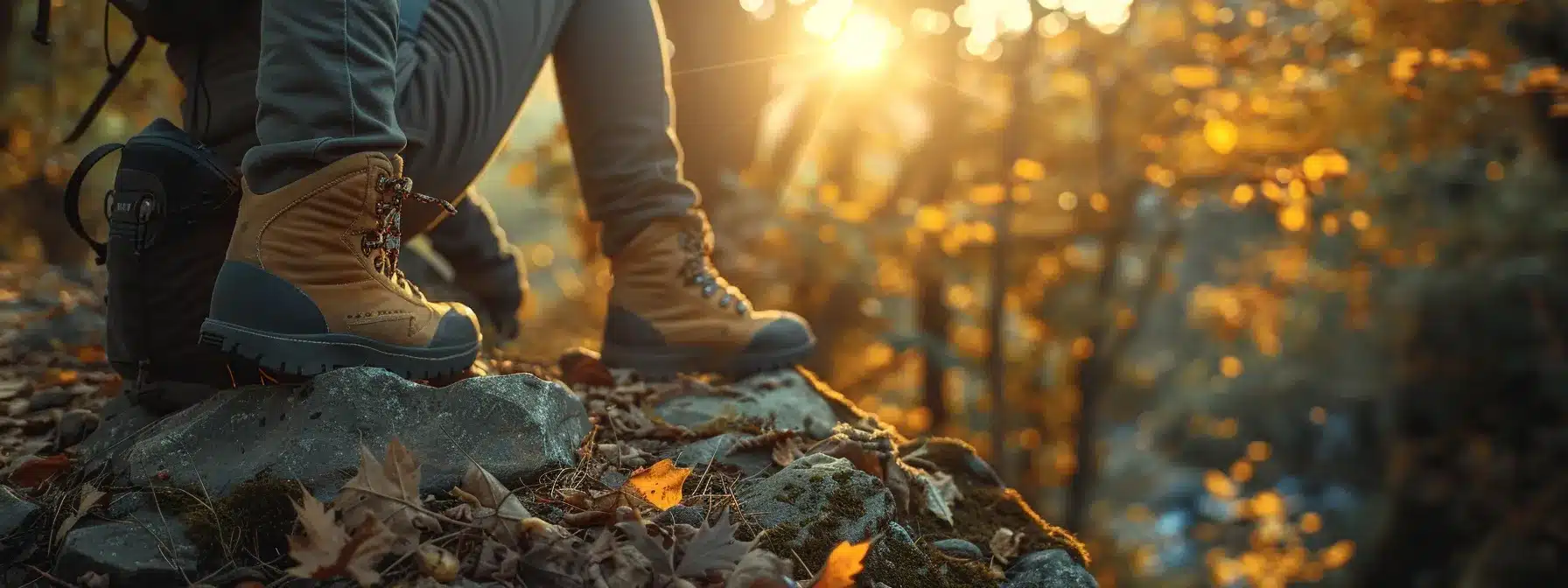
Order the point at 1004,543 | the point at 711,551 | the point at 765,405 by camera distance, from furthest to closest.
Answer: the point at 765,405 → the point at 1004,543 → the point at 711,551

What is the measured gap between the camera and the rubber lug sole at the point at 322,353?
4.88 feet

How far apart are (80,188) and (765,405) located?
54.7 inches

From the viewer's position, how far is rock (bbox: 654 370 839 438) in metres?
2.13

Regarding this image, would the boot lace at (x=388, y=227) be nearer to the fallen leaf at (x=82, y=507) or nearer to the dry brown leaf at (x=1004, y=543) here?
the fallen leaf at (x=82, y=507)

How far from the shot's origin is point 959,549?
167 cm

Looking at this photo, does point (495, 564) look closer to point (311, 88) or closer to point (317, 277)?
point (317, 277)

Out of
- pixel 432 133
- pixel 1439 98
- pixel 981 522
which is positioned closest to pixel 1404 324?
pixel 1439 98

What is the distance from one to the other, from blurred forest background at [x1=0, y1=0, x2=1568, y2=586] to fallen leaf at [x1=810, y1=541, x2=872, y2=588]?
7.62ft

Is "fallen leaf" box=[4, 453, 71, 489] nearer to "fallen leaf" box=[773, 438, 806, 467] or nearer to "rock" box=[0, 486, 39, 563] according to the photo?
"rock" box=[0, 486, 39, 563]

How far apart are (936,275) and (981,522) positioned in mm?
5957

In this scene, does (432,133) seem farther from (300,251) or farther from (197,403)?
(197,403)

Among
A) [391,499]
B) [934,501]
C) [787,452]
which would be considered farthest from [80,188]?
[934,501]

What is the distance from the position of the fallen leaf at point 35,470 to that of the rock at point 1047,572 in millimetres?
1632

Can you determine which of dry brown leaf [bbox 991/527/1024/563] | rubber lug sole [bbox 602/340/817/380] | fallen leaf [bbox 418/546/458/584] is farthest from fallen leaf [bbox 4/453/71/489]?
dry brown leaf [bbox 991/527/1024/563]
